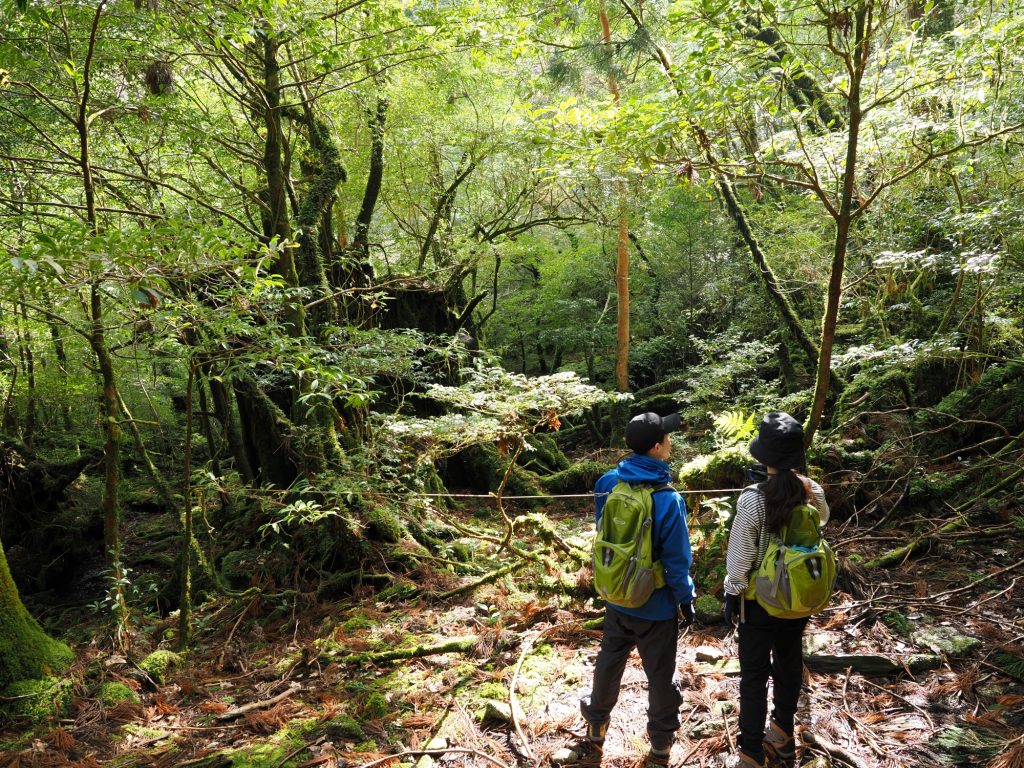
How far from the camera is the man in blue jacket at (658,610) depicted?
3186 millimetres

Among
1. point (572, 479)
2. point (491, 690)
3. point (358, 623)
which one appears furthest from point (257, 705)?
point (572, 479)

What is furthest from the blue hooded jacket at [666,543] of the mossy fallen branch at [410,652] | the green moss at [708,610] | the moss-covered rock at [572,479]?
the moss-covered rock at [572,479]

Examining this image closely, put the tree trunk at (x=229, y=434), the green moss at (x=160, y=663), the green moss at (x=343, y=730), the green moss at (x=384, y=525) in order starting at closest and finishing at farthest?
1. the green moss at (x=343, y=730)
2. the green moss at (x=160, y=663)
3. the green moss at (x=384, y=525)
4. the tree trunk at (x=229, y=434)

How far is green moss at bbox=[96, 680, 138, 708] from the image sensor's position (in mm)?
4676

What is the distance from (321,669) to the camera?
524 cm

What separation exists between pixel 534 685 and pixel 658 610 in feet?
6.00

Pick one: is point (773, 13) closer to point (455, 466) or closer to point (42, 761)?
point (42, 761)

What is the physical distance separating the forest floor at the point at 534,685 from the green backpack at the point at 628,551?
1254 mm

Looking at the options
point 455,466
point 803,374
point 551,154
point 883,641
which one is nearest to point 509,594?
point 883,641

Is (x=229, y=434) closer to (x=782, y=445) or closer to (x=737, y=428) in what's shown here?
(x=737, y=428)

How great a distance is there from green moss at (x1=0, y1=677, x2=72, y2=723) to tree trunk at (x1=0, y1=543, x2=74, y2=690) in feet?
0.25

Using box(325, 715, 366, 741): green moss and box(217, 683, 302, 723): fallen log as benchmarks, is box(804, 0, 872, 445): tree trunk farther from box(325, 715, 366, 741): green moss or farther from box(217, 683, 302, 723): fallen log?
box(217, 683, 302, 723): fallen log

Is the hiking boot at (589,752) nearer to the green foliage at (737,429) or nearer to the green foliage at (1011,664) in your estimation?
the green foliage at (1011,664)

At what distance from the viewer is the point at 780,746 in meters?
3.26
